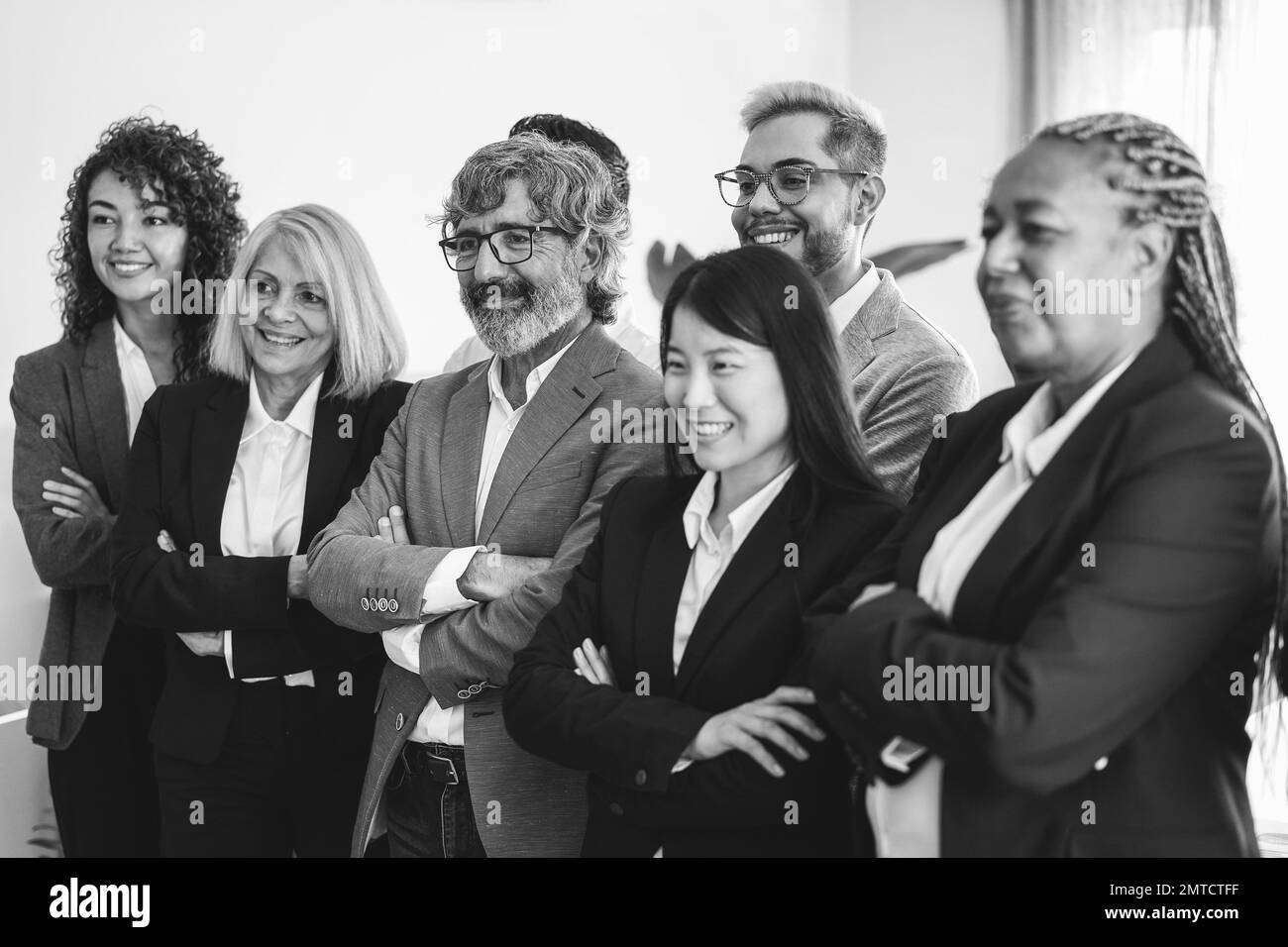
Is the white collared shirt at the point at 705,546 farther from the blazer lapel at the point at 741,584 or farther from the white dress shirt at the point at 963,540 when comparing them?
the white dress shirt at the point at 963,540

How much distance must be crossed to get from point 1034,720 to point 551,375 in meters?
1.26

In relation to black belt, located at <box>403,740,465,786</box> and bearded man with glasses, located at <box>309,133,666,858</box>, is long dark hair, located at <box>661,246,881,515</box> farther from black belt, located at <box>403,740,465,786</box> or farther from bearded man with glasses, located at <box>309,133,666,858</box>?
black belt, located at <box>403,740,465,786</box>

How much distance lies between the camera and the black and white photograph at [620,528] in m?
1.61

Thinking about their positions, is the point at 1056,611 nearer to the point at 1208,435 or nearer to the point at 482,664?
the point at 1208,435

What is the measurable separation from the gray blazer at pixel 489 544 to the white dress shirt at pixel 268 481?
0.25m

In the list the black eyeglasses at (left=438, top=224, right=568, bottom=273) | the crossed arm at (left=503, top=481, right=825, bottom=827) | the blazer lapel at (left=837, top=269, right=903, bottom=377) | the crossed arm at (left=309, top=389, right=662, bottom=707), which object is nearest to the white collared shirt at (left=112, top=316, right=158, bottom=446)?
the crossed arm at (left=309, top=389, right=662, bottom=707)

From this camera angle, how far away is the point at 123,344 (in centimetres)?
324

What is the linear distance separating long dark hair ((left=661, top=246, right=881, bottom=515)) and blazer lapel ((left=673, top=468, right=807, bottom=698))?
0.21 ft

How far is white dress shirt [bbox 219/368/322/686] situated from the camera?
2.77 m

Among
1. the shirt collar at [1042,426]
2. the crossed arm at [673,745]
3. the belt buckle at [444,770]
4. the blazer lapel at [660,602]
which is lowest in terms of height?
the belt buckle at [444,770]

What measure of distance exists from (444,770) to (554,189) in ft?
3.74

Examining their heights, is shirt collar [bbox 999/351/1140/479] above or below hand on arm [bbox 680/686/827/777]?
above

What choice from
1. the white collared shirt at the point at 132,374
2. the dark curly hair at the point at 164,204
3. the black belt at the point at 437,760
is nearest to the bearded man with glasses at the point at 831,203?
the black belt at the point at 437,760

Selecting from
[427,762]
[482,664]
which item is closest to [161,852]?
[427,762]
